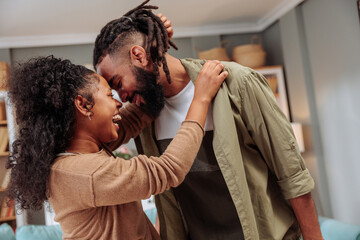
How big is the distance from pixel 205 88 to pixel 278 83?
3.65 meters

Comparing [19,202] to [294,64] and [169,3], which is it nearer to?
[169,3]

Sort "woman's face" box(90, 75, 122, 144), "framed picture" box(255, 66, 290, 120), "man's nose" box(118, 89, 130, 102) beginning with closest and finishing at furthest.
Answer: "woman's face" box(90, 75, 122, 144), "man's nose" box(118, 89, 130, 102), "framed picture" box(255, 66, 290, 120)

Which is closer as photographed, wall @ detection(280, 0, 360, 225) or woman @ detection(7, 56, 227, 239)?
woman @ detection(7, 56, 227, 239)

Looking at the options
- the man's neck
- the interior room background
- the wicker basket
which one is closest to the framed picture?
the interior room background

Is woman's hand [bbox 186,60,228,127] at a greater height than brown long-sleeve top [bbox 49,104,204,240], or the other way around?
woman's hand [bbox 186,60,228,127]

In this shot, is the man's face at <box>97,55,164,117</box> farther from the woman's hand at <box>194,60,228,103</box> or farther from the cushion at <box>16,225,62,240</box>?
the cushion at <box>16,225,62,240</box>

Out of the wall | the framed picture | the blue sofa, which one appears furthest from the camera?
the framed picture

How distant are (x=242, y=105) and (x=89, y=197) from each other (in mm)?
528

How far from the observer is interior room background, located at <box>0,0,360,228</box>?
11.6 ft

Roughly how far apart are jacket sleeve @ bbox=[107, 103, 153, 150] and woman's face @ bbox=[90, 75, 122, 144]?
0.76 feet

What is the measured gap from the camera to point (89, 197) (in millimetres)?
905

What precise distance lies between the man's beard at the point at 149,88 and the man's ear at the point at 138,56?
2cm

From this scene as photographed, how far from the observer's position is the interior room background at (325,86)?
3525mm

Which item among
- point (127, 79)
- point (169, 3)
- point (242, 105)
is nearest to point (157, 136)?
point (127, 79)
